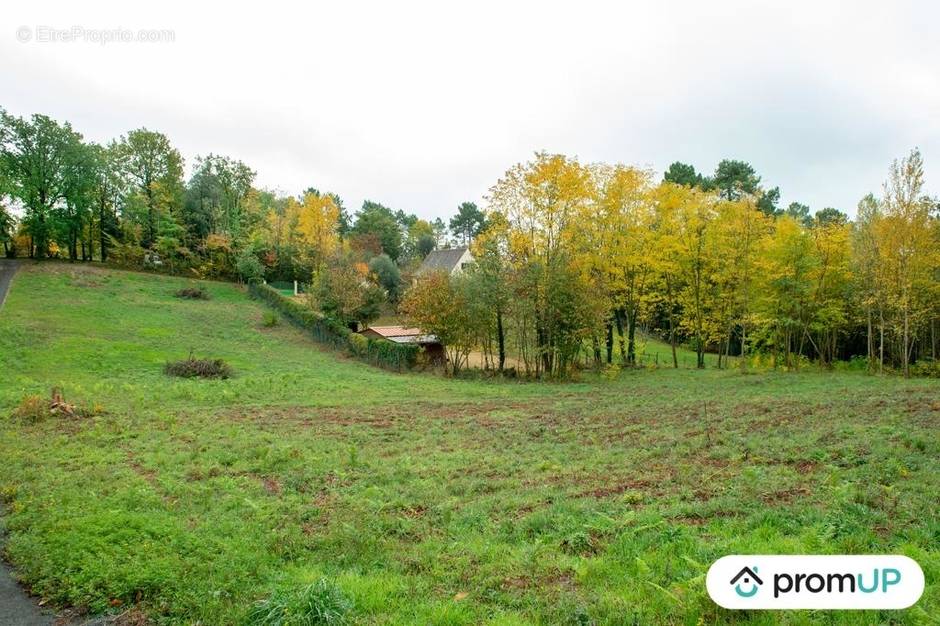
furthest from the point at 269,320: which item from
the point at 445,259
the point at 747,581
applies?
the point at 747,581

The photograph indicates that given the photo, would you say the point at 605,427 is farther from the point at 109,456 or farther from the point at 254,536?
the point at 109,456

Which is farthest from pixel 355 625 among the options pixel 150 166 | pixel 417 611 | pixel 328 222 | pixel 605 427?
pixel 150 166

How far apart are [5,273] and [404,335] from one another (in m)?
32.7

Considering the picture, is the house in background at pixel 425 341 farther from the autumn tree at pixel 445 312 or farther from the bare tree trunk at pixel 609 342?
the bare tree trunk at pixel 609 342

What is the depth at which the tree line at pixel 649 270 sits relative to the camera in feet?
83.2

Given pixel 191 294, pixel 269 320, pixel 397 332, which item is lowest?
pixel 397 332

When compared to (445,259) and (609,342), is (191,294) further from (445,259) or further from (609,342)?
(609,342)

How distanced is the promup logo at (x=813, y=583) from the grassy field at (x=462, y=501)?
0.11m

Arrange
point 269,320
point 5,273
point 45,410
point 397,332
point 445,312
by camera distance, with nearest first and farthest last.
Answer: point 45,410 → point 445,312 → point 397,332 → point 269,320 → point 5,273

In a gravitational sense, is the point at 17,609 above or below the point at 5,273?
below

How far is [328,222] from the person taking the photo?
4716 centimetres

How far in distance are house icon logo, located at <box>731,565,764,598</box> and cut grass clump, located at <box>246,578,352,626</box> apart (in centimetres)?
327

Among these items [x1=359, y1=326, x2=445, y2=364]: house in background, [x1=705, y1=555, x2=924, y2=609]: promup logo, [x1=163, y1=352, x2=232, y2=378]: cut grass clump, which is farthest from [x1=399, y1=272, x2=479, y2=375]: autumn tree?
[x1=705, y1=555, x2=924, y2=609]: promup logo

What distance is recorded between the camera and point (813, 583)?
13.9ft
